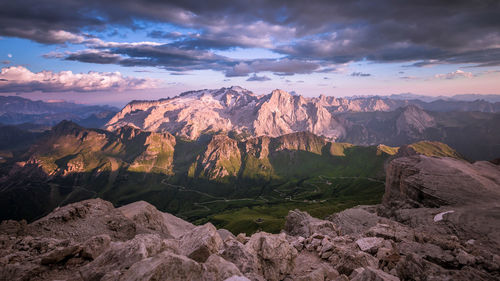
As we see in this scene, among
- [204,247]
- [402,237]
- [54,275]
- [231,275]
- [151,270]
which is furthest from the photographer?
[402,237]

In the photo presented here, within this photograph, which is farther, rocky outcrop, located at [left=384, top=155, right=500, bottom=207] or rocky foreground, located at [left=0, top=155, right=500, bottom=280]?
rocky outcrop, located at [left=384, top=155, right=500, bottom=207]

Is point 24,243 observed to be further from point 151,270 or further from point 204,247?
point 151,270

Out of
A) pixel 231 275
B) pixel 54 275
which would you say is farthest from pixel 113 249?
pixel 231 275

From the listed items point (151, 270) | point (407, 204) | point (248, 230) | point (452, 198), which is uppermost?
point (151, 270)

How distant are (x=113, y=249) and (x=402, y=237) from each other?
103ft

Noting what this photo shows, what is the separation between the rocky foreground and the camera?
14.2 meters

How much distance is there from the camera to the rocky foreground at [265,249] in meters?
14.2

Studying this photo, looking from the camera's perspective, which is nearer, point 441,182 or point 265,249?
point 265,249

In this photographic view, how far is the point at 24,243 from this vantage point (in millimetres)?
23578

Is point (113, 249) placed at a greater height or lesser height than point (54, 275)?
greater

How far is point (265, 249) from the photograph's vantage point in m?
19.7

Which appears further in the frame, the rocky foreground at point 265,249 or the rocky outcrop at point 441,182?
the rocky outcrop at point 441,182

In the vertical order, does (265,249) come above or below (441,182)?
above

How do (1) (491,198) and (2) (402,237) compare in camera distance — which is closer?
(2) (402,237)
